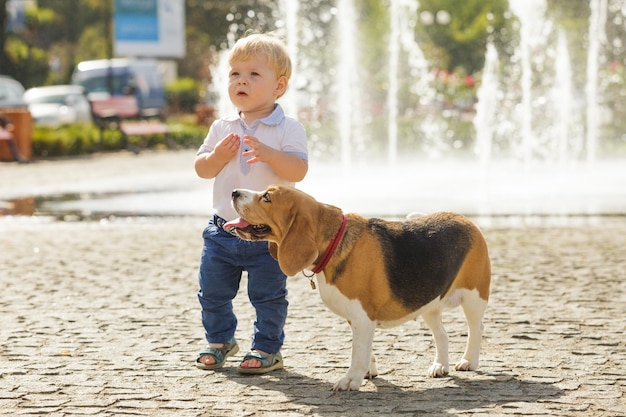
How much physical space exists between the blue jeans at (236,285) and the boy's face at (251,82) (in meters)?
0.64

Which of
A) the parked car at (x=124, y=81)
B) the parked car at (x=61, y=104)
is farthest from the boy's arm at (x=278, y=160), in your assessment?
the parked car at (x=124, y=81)

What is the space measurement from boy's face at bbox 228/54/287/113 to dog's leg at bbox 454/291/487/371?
1353 millimetres

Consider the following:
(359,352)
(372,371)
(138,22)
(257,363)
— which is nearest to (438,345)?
(372,371)

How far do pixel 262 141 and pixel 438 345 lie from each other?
1.27m

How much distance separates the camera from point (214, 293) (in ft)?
19.2

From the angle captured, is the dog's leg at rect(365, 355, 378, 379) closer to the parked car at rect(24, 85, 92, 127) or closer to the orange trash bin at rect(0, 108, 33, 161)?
the orange trash bin at rect(0, 108, 33, 161)

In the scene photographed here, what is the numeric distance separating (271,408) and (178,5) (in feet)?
164

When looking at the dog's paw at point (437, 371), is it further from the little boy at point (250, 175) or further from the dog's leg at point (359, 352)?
the little boy at point (250, 175)

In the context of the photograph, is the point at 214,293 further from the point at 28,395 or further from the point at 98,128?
the point at 98,128

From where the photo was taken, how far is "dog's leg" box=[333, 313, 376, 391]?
5129mm

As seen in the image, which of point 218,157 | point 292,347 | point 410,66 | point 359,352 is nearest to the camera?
point 359,352

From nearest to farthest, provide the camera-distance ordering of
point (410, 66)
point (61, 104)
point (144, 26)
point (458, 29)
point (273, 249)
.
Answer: point (273, 249) < point (61, 104) < point (410, 66) < point (144, 26) < point (458, 29)

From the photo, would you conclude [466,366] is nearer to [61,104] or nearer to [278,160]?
[278,160]

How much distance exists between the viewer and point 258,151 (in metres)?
5.45
